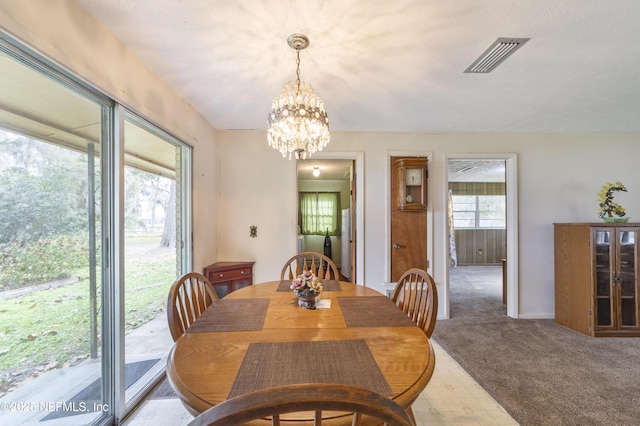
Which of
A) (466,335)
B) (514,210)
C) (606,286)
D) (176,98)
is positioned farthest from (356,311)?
(606,286)

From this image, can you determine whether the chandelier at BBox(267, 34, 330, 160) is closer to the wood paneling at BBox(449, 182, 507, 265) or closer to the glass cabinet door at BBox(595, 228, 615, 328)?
the glass cabinet door at BBox(595, 228, 615, 328)

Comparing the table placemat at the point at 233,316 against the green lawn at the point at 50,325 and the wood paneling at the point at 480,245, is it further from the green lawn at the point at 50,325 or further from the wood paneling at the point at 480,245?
the wood paneling at the point at 480,245

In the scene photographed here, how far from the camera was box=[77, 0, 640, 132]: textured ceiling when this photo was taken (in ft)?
4.63

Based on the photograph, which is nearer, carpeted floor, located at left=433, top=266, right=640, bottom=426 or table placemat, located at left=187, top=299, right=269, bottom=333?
table placemat, located at left=187, top=299, right=269, bottom=333

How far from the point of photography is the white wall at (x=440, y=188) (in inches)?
133

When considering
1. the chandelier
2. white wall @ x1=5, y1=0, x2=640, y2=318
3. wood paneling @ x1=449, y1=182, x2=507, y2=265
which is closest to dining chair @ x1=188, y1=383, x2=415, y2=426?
the chandelier

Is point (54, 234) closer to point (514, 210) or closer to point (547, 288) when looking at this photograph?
point (514, 210)

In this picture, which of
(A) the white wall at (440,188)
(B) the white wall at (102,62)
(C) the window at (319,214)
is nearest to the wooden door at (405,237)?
(A) the white wall at (440,188)

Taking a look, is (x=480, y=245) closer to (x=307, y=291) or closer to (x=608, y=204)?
(x=608, y=204)

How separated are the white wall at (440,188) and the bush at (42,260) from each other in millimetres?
1875

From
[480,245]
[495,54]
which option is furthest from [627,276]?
[480,245]

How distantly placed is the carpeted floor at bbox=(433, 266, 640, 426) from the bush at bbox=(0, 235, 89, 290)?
286 centimetres

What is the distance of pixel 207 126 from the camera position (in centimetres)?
308

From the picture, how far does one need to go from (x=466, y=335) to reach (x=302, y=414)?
2.88 metres
